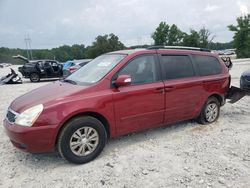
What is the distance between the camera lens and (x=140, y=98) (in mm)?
4336

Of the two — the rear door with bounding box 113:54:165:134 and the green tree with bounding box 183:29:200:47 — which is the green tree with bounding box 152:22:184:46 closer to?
the green tree with bounding box 183:29:200:47

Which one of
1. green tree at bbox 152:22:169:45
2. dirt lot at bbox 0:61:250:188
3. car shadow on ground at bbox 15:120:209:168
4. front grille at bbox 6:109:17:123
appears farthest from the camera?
green tree at bbox 152:22:169:45

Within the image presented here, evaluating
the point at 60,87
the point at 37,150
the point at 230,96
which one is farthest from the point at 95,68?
the point at 230,96

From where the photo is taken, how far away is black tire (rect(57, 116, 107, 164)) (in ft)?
12.1

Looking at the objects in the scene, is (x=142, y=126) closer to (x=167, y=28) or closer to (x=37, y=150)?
(x=37, y=150)

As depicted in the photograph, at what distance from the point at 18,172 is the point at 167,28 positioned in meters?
56.5

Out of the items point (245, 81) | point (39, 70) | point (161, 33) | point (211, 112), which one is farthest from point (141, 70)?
point (161, 33)

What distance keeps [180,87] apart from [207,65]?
3.68 feet

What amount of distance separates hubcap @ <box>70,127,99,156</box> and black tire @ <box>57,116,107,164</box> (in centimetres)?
2

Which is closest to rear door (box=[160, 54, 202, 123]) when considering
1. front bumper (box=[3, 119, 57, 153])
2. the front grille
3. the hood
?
the hood

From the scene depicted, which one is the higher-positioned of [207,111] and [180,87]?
[180,87]

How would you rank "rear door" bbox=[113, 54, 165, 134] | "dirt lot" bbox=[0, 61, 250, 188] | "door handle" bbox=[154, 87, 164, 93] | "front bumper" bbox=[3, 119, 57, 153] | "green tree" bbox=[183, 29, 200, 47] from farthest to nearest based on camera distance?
"green tree" bbox=[183, 29, 200, 47] < "door handle" bbox=[154, 87, 164, 93] < "rear door" bbox=[113, 54, 165, 134] < "front bumper" bbox=[3, 119, 57, 153] < "dirt lot" bbox=[0, 61, 250, 188]

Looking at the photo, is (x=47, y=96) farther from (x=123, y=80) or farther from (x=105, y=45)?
(x=105, y=45)

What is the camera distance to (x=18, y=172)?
12.2 ft
